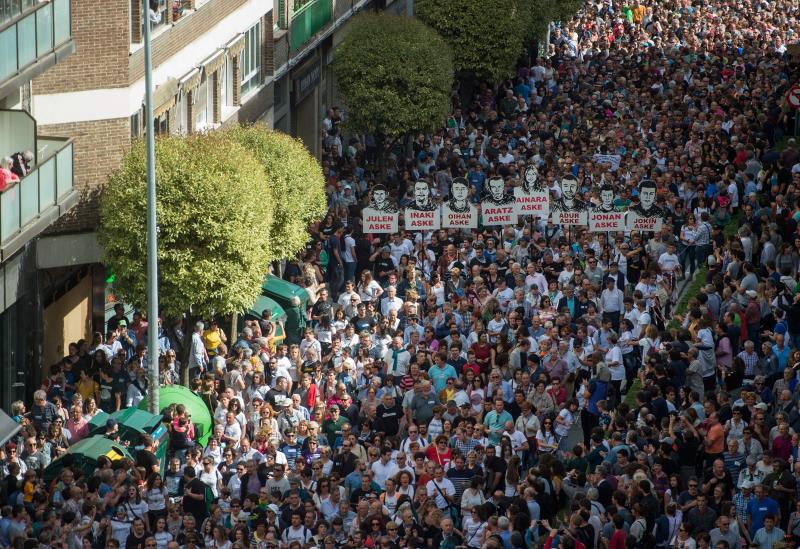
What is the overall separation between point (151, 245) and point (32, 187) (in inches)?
84.7

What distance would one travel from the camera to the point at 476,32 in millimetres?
52906

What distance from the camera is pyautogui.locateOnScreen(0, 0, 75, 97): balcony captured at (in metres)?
28.9

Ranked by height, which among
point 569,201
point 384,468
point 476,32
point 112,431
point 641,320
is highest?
point 476,32

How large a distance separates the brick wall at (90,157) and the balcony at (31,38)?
86.0 inches

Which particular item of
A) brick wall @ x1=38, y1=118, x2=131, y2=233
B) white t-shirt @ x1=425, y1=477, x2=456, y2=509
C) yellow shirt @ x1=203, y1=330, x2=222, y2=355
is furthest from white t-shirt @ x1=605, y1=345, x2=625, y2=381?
brick wall @ x1=38, y1=118, x2=131, y2=233

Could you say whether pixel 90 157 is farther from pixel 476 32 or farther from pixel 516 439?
pixel 476 32

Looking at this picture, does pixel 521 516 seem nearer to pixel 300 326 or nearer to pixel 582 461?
pixel 582 461

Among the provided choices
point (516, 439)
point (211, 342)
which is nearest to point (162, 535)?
point (516, 439)

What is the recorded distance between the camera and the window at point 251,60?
4291cm

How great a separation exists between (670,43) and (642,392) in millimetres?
36171

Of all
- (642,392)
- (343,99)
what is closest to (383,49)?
(343,99)

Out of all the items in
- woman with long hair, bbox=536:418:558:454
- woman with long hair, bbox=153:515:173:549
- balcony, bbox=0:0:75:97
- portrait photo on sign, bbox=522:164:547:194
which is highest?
balcony, bbox=0:0:75:97

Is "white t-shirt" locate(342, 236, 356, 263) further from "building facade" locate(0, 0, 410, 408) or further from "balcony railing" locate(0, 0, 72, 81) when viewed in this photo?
"balcony railing" locate(0, 0, 72, 81)

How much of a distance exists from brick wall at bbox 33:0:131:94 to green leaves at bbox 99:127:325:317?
223 cm
